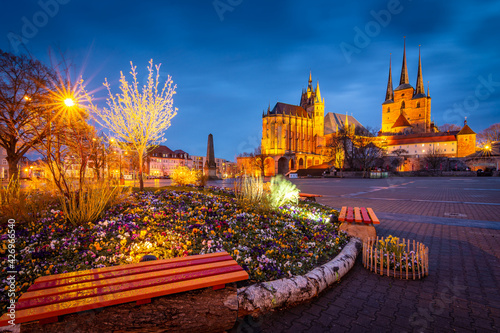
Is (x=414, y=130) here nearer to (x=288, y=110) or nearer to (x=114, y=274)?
(x=288, y=110)

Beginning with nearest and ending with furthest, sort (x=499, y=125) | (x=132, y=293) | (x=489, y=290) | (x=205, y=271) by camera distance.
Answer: (x=132, y=293)
(x=205, y=271)
(x=489, y=290)
(x=499, y=125)

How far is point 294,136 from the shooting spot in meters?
93.9

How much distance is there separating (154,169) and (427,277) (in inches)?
3902

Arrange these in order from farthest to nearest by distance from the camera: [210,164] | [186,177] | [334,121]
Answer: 1. [334,121]
2. [210,164]
3. [186,177]

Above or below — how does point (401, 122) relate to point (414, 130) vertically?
above

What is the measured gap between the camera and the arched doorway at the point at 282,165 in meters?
88.3

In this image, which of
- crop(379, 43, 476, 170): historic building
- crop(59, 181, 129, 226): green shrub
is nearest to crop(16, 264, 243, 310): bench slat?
crop(59, 181, 129, 226): green shrub

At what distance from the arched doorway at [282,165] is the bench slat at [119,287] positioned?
86.1 meters

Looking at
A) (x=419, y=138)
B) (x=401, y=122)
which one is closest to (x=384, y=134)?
(x=401, y=122)

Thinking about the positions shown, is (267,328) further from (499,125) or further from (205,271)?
(499,125)

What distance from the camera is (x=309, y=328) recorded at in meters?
2.85

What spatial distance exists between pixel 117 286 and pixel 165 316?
1.76 feet

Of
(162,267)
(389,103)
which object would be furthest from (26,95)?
(389,103)

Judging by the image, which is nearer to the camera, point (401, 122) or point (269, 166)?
point (269, 166)
